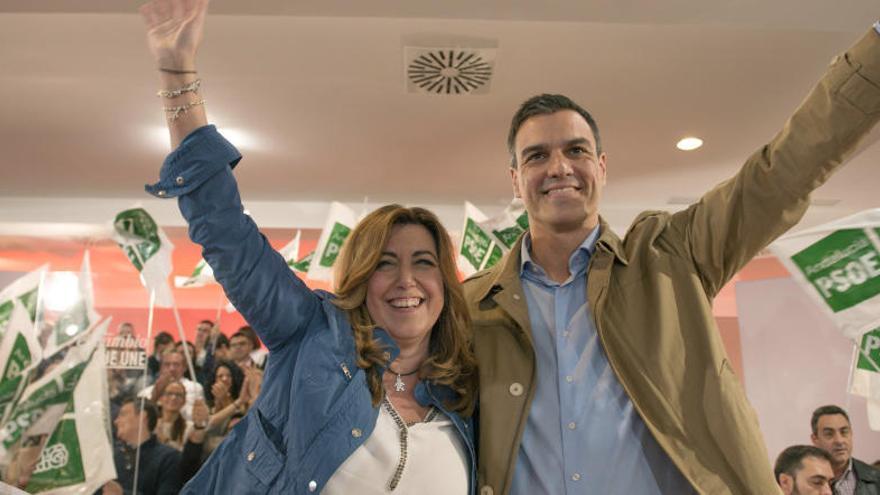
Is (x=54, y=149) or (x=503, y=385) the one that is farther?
(x=54, y=149)

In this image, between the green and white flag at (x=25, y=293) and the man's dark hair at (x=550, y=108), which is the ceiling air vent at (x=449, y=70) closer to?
the man's dark hair at (x=550, y=108)

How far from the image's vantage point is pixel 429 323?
1592 mm

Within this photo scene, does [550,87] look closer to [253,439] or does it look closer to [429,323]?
[429,323]

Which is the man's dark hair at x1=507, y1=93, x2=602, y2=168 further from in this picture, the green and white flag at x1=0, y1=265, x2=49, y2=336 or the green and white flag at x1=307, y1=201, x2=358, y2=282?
the green and white flag at x1=307, y1=201, x2=358, y2=282

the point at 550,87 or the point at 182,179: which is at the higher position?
the point at 550,87

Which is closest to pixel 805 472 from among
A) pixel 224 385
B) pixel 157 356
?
pixel 224 385

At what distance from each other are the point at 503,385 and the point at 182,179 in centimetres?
81

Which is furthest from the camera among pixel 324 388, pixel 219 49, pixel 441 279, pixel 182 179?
pixel 219 49

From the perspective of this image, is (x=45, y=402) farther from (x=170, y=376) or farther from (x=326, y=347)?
(x=170, y=376)

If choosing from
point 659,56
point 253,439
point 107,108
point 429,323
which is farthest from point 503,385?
point 107,108

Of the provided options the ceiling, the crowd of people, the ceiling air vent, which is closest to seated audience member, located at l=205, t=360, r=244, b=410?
the crowd of people

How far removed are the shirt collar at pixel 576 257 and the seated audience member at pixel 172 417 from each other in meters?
3.36

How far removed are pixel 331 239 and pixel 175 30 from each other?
10.2 feet

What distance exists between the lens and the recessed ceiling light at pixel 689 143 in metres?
4.32
